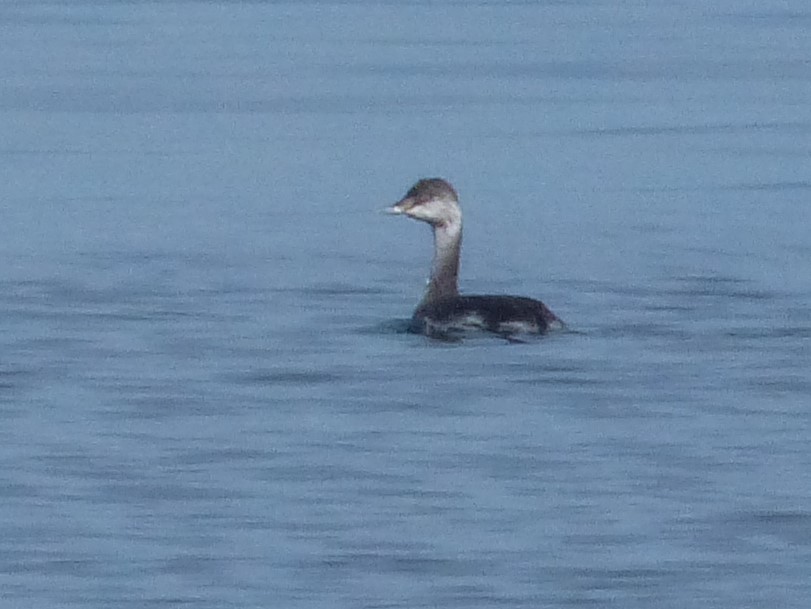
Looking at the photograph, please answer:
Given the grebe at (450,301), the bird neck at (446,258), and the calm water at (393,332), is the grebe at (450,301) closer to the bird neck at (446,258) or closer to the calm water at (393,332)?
the bird neck at (446,258)

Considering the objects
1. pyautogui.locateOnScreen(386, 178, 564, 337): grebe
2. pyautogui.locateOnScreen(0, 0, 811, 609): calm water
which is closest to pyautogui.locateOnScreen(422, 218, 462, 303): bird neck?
pyautogui.locateOnScreen(386, 178, 564, 337): grebe

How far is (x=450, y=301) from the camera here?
1488 cm

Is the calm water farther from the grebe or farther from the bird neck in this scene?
the bird neck

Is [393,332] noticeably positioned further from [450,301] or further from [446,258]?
[446,258]

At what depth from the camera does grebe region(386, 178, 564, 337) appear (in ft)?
46.9

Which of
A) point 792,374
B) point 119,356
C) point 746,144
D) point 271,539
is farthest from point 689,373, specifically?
point 746,144

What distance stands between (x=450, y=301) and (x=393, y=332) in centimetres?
31

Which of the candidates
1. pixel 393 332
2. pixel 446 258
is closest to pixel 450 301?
pixel 393 332

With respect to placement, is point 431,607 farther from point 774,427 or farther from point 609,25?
point 609,25

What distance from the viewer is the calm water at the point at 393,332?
10.5m

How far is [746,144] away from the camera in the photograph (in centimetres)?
2256

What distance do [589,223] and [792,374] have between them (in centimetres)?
565

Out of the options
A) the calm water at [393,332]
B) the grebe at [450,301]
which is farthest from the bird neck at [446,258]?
the calm water at [393,332]

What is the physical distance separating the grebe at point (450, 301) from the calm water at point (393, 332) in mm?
132
